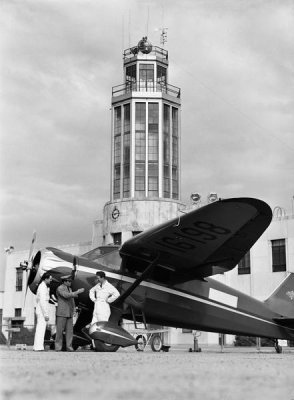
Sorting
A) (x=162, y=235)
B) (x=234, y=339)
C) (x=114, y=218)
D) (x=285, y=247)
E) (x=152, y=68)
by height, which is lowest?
(x=234, y=339)

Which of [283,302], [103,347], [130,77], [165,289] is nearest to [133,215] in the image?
[130,77]

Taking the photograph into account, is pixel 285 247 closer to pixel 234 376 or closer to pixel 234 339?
pixel 234 339

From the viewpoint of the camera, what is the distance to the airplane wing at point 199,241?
1199 cm

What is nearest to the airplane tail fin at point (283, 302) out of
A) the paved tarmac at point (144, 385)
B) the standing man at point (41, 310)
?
the standing man at point (41, 310)

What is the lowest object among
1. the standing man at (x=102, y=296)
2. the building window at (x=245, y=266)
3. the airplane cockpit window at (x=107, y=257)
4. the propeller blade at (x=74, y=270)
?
the standing man at (x=102, y=296)

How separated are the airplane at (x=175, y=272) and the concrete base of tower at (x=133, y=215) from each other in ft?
111

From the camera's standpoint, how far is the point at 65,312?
1304cm

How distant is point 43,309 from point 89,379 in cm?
821

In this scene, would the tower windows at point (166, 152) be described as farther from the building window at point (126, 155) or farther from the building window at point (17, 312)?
the building window at point (17, 312)

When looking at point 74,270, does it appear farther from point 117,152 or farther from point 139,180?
point 117,152

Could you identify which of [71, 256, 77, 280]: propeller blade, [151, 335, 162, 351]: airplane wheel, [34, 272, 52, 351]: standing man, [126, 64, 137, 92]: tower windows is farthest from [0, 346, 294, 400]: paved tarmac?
[126, 64, 137, 92]: tower windows

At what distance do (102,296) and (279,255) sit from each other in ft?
104

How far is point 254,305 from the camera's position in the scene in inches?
626

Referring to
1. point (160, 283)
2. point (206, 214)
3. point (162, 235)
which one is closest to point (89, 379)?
point (206, 214)
